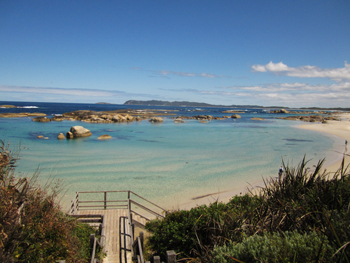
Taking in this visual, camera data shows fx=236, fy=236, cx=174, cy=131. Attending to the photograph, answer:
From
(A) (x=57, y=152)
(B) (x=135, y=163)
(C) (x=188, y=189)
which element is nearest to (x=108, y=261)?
(C) (x=188, y=189)

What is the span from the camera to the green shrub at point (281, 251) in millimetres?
3484

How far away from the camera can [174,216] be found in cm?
777

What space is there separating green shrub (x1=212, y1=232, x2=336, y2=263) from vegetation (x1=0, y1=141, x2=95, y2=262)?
129 inches

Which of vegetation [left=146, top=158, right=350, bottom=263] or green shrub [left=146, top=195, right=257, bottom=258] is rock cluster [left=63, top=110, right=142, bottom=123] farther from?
vegetation [left=146, top=158, right=350, bottom=263]

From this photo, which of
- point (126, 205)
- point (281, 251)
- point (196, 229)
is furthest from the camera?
point (126, 205)

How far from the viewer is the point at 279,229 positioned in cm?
437

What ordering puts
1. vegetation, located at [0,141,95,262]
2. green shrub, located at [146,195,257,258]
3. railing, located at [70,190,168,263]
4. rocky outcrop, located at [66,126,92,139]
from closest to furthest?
vegetation, located at [0,141,95,262], green shrub, located at [146,195,257,258], railing, located at [70,190,168,263], rocky outcrop, located at [66,126,92,139]

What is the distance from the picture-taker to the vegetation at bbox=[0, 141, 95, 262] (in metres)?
4.00

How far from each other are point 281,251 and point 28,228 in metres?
4.51

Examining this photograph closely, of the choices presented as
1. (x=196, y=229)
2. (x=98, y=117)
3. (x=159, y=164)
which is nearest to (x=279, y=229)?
(x=196, y=229)

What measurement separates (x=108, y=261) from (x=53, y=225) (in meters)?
3.46

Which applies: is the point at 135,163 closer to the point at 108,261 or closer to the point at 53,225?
the point at 108,261

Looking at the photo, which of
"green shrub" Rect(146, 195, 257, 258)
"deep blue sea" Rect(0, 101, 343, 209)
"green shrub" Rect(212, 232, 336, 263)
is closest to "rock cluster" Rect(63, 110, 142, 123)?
"deep blue sea" Rect(0, 101, 343, 209)

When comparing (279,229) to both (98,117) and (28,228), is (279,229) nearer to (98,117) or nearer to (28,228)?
(28,228)
